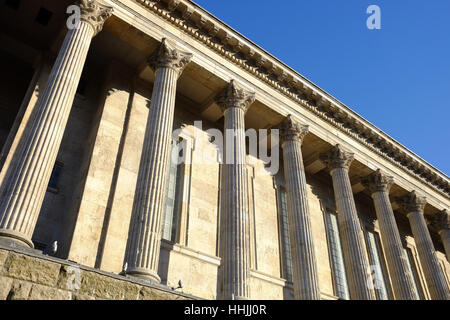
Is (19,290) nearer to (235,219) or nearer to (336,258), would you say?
(235,219)

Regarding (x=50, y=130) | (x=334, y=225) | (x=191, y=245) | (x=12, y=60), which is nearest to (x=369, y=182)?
(x=334, y=225)

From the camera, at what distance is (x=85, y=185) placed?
16.7 metres

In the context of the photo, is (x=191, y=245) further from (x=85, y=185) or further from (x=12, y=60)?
(x=12, y=60)

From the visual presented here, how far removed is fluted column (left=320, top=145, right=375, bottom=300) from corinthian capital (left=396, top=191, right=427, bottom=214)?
7.28 metres

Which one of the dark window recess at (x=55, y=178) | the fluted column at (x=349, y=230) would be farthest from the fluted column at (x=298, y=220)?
the dark window recess at (x=55, y=178)

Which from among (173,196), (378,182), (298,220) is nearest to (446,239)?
(378,182)

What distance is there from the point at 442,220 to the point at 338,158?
1291 centimetres

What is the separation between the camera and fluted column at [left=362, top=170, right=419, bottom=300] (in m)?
22.3

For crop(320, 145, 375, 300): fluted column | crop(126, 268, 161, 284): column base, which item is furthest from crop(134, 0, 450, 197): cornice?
crop(126, 268, 161, 284): column base

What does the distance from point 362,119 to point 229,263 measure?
16170 mm

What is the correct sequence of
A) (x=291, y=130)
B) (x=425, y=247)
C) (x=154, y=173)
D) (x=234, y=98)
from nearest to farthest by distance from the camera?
(x=154, y=173) → (x=234, y=98) → (x=291, y=130) → (x=425, y=247)

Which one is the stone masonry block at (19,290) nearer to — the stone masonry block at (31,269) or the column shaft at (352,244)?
the stone masonry block at (31,269)

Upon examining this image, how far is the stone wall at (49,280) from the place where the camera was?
8.41 metres

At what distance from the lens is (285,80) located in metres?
23.6
